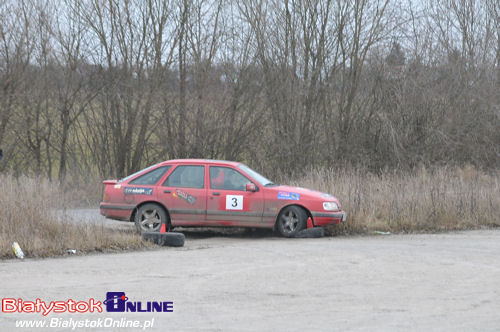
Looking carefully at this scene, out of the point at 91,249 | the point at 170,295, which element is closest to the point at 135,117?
the point at 91,249

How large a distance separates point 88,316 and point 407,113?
23021 mm

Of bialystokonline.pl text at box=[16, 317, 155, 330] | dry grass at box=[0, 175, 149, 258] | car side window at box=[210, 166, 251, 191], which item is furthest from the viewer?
car side window at box=[210, 166, 251, 191]

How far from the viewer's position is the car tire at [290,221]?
13492 mm

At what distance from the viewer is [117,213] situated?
13.7 metres

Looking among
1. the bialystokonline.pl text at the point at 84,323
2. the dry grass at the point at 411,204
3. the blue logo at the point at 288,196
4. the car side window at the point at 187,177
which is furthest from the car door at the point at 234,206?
the bialystokonline.pl text at the point at 84,323

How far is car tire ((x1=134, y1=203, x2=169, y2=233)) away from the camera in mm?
13398

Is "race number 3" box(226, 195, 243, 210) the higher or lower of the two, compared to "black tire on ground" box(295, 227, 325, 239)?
higher

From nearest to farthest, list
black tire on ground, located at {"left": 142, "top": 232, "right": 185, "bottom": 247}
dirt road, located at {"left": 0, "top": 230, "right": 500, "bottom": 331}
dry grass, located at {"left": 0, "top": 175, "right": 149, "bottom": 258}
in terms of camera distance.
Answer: dirt road, located at {"left": 0, "top": 230, "right": 500, "bottom": 331} < dry grass, located at {"left": 0, "top": 175, "right": 149, "bottom": 258} < black tire on ground, located at {"left": 142, "top": 232, "right": 185, "bottom": 247}

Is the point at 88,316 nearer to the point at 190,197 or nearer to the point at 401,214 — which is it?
the point at 190,197

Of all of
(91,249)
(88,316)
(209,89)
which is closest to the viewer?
(88,316)

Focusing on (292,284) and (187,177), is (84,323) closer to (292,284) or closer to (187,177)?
(292,284)

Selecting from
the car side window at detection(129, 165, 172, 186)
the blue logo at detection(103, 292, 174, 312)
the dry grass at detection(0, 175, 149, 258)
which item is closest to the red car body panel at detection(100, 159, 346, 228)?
the car side window at detection(129, 165, 172, 186)

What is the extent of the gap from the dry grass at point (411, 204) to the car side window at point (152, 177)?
3.62 meters

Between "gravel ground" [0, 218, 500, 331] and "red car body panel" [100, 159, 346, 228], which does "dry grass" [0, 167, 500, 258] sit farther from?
"red car body panel" [100, 159, 346, 228]
